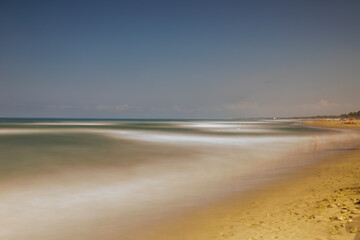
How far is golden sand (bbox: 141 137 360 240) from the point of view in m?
4.34

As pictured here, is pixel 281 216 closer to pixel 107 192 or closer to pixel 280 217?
pixel 280 217

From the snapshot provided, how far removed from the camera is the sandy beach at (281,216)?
4340 mm

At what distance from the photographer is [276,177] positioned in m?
9.80

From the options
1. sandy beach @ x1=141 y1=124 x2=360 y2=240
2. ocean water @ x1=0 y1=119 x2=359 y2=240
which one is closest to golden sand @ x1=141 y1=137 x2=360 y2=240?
sandy beach @ x1=141 y1=124 x2=360 y2=240

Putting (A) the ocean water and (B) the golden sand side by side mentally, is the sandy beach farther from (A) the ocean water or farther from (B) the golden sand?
(A) the ocean water

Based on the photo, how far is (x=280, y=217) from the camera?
5172 millimetres

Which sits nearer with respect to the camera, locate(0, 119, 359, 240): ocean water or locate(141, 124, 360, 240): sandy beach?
locate(141, 124, 360, 240): sandy beach

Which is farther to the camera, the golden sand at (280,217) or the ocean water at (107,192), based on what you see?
the ocean water at (107,192)

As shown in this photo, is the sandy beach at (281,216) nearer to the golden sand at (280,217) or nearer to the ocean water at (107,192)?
the golden sand at (280,217)

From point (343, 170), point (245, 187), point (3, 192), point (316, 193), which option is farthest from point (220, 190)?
point (3, 192)

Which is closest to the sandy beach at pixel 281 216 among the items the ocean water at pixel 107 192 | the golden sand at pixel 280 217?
the golden sand at pixel 280 217

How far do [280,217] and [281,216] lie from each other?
0.07 metres

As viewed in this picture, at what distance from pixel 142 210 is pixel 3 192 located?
16.2 feet

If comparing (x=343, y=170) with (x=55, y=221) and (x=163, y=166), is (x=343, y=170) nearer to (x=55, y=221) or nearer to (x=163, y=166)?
(x=163, y=166)
